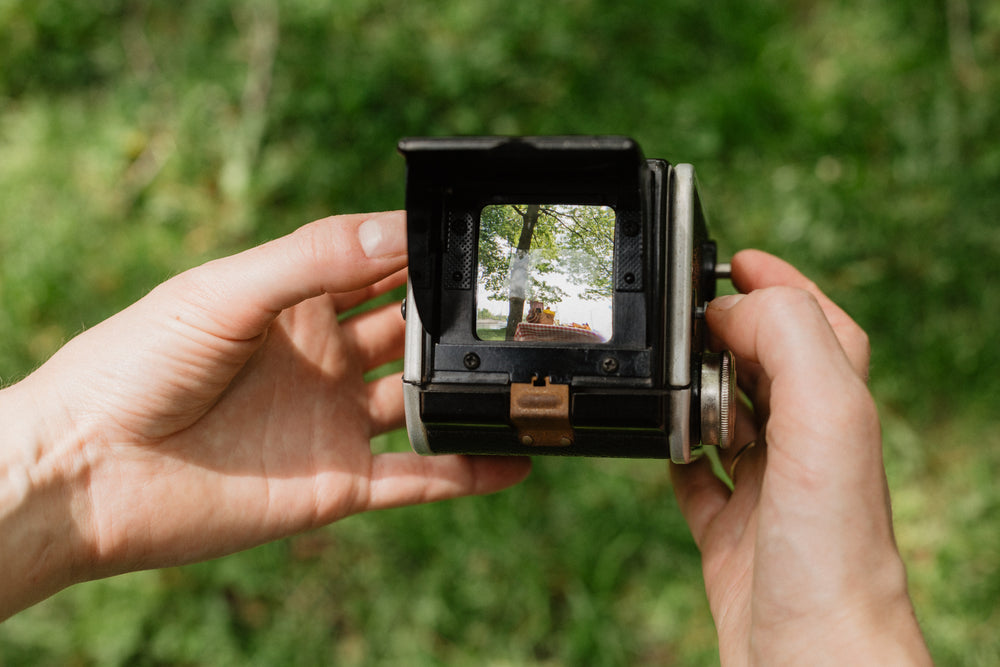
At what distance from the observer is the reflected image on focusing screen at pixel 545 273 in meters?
1.64

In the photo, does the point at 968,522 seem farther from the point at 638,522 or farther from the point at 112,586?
the point at 112,586

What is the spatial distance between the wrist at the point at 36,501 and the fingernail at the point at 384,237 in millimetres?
876

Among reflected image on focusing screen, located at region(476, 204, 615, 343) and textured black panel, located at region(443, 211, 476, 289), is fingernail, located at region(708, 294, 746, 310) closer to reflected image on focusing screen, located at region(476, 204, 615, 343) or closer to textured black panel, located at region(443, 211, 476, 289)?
reflected image on focusing screen, located at region(476, 204, 615, 343)

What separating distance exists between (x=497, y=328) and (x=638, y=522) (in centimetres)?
138

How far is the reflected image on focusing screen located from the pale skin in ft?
0.72

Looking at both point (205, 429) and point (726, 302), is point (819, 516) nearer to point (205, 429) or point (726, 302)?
point (726, 302)

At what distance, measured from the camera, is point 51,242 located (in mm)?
3129

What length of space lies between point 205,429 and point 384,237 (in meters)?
0.74

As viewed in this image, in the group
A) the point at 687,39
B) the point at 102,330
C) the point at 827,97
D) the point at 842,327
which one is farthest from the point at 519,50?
the point at 102,330

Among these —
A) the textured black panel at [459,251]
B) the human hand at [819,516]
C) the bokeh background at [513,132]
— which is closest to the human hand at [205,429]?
the textured black panel at [459,251]

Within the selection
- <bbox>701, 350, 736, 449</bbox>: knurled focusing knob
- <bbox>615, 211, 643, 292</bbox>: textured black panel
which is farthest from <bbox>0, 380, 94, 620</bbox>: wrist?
<bbox>701, 350, 736, 449</bbox>: knurled focusing knob

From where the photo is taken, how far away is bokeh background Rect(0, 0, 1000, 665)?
8.89 ft

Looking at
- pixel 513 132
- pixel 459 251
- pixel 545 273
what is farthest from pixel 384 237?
pixel 513 132

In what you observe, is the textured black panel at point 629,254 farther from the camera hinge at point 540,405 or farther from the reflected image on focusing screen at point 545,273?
the camera hinge at point 540,405
